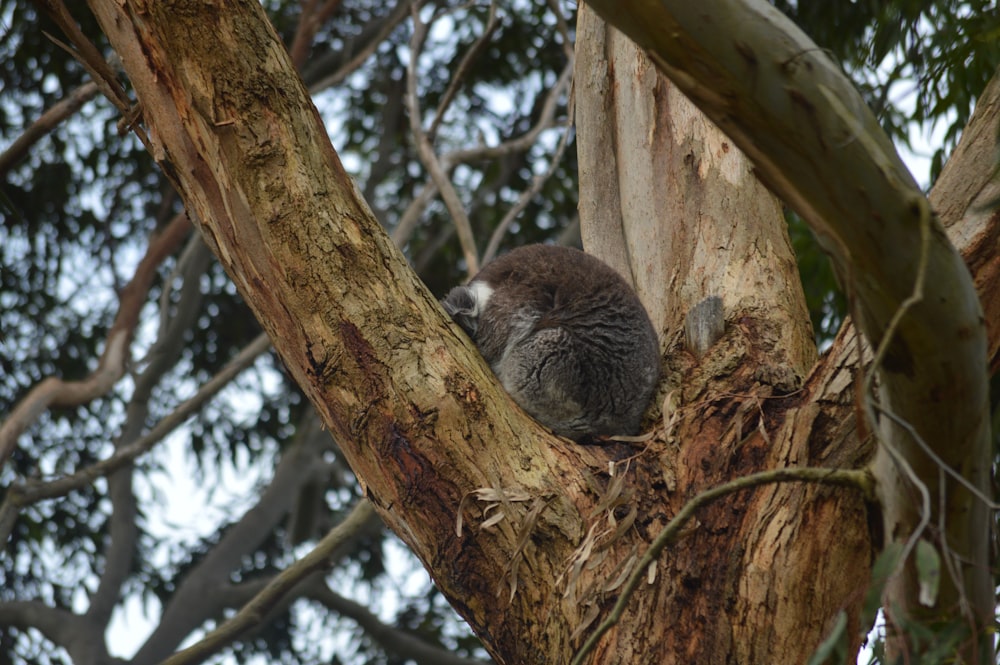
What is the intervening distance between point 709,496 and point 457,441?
2.80 ft

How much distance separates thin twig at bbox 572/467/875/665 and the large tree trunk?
255mm

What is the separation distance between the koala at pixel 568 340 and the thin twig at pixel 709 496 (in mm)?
1367

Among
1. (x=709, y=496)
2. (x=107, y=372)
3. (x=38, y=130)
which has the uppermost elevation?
(x=38, y=130)

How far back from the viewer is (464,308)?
404cm

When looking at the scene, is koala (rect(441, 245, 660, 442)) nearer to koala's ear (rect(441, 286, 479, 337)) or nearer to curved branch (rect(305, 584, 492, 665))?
koala's ear (rect(441, 286, 479, 337))

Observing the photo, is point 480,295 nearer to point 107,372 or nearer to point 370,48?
point 107,372

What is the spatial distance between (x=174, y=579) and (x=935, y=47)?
6609 millimetres

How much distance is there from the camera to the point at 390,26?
7965mm

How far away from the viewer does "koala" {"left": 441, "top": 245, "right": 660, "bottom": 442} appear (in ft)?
12.1

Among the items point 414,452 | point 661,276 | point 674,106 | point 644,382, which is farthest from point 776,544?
point 674,106

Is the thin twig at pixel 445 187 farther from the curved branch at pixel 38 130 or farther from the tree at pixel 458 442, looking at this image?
the tree at pixel 458 442

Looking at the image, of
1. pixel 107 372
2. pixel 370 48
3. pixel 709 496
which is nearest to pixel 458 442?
pixel 709 496

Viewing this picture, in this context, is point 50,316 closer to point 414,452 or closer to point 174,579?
point 174,579

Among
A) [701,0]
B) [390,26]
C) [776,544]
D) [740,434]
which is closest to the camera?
[701,0]
